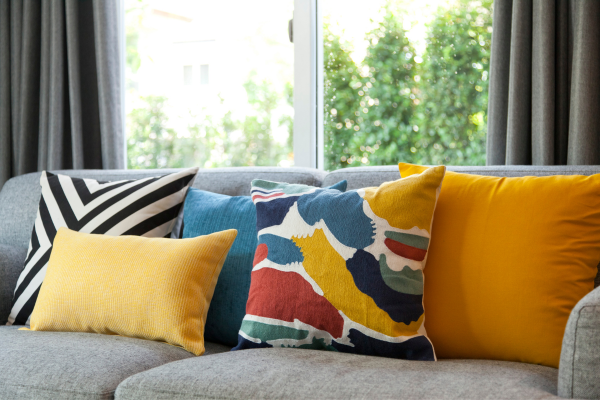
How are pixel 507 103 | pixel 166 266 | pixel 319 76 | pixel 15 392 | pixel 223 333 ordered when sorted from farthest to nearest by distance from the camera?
pixel 319 76 < pixel 507 103 < pixel 223 333 < pixel 166 266 < pixel 15 392

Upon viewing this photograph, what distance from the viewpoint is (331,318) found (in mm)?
1135

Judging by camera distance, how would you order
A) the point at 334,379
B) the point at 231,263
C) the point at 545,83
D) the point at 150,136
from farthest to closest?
the point at 150,136, the point at 545,83, the point at 231,263, the point at 334,379

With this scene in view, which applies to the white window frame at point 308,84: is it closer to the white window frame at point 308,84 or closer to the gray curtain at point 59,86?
the white window frame at point 308,84

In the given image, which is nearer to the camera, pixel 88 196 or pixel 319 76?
pixel 88 196

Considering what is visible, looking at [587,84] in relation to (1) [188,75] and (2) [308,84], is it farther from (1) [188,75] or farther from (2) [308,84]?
(1) [188,75]

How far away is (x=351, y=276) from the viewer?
1.14 meters

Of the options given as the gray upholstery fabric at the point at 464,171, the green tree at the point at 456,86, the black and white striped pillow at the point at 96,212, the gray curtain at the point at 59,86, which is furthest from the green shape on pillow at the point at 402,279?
the gray curtain at the point at 59,86

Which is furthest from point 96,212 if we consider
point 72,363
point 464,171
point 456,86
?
point 456,86

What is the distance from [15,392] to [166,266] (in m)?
0.40

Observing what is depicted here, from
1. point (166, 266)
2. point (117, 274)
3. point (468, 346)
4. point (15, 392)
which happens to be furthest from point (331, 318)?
A: point (15, 392)

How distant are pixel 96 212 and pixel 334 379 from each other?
37.4 inches

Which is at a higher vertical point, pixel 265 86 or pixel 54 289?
pixel 265 86

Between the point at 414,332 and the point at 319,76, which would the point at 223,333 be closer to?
the point at 414,332

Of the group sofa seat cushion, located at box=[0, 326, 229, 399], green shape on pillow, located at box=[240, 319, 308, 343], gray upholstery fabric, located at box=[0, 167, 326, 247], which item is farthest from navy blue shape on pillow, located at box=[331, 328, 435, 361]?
gray upholstery fabric, located at box=[0, 167, 326, 247]
